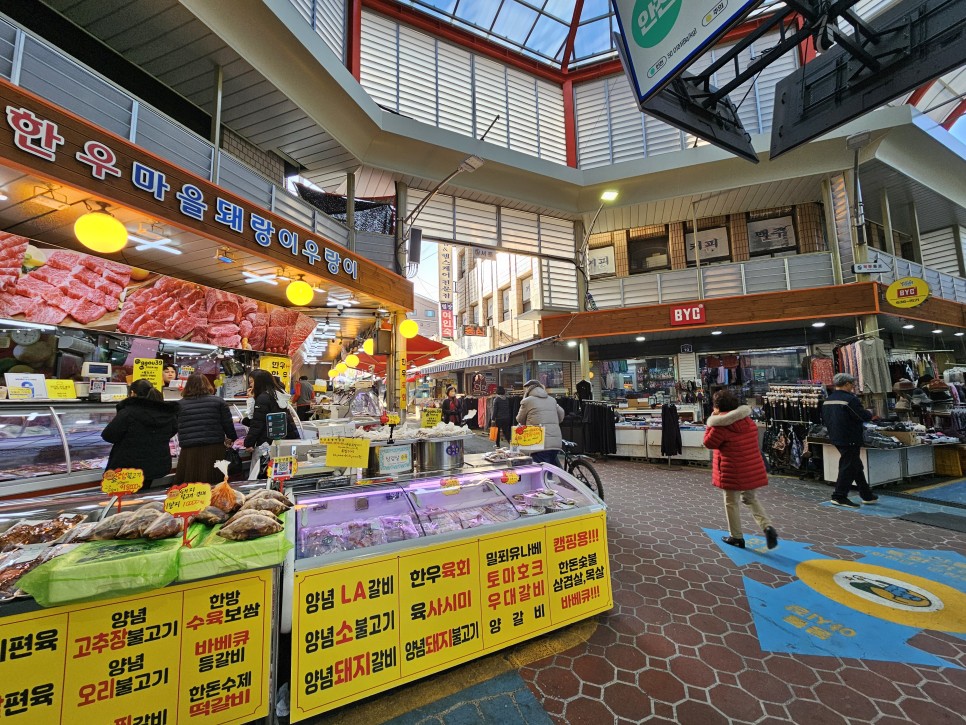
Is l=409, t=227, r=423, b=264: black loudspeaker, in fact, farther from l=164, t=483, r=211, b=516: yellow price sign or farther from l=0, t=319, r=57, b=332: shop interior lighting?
l=164, t=483, r=211, b=516: yellow price sign

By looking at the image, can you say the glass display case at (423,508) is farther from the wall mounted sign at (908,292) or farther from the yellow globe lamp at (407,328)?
the wall mounted sign at (908,292)

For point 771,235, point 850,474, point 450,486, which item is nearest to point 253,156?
point 450,486

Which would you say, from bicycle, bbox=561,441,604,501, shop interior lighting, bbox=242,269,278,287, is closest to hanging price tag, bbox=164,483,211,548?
bicycle, bbox=561,441,604,501

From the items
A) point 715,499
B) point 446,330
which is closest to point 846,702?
point 715,499

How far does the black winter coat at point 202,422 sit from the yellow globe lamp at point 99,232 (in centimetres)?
173

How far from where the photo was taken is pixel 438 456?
382cm

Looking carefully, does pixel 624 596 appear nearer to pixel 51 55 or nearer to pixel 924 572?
pixel 924 572

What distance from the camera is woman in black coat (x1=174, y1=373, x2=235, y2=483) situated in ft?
13.7

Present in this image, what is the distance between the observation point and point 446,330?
2288 cm

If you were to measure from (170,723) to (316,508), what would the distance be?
123 centimetres

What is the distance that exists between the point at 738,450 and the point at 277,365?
303 inches

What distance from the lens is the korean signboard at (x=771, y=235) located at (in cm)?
1256

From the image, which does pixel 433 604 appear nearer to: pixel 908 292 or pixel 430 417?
pixel 430 417

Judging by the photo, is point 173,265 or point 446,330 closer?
point 173,265
